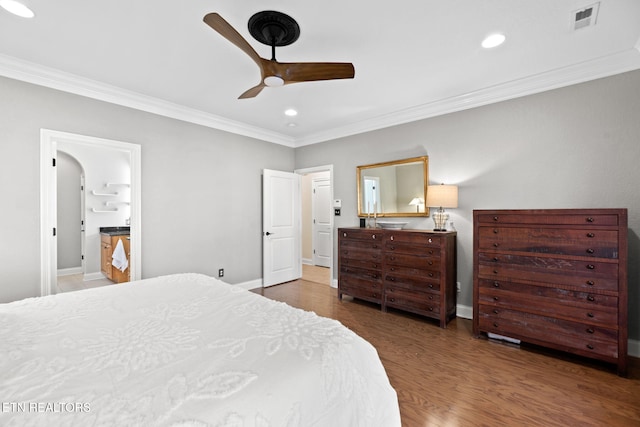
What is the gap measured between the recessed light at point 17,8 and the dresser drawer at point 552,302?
428 centimetres

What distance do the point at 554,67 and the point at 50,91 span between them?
4.92 m

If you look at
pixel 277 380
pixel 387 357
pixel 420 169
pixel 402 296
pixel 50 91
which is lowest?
pixel 387 357

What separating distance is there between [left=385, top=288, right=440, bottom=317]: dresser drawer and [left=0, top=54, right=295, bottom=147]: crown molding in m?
3.22

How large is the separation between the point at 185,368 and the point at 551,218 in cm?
292

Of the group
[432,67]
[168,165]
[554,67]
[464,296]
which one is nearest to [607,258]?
[464,296]

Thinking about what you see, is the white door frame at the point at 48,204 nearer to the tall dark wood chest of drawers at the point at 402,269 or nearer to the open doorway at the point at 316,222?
the tall dark wood chest of drawers at the point at 402,269

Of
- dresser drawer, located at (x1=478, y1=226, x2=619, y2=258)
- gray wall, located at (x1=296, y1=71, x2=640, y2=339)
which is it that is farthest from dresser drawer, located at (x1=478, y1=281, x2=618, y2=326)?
gray wall, located at (x1=296, y1=71, x2=640, y2=339)

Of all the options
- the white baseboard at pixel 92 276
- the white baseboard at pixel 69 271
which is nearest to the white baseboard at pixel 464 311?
the white baseboard at pixel 92 276

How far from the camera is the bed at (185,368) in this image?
773 millimetres

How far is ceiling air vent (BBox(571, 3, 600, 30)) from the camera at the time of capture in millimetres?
1851

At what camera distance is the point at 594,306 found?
7.22 ft


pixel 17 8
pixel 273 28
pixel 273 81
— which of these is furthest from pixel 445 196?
pixel 17 8

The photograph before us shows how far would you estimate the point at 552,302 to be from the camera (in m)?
2.37

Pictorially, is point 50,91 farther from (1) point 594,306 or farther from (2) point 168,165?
(1) point 594,306
